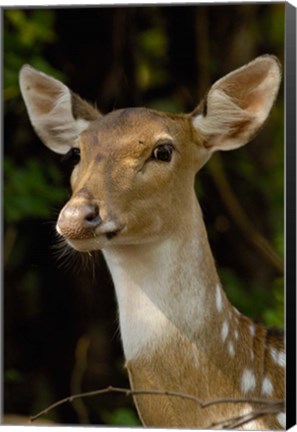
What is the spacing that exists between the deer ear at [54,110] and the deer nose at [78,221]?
0.60 metres

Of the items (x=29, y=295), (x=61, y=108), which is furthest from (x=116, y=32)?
(x=29, y=295)

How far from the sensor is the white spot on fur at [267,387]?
4.21 metres

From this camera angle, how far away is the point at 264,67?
4.27 metres

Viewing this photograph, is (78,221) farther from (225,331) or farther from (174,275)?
(225,331)

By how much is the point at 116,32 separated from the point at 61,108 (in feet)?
3.20

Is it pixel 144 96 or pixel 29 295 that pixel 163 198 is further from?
pixel 29 295

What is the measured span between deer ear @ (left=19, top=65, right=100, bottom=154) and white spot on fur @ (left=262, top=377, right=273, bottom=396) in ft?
3.27

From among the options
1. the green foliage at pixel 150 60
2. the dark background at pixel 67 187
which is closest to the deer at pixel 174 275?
the dark background at pixel 67 187

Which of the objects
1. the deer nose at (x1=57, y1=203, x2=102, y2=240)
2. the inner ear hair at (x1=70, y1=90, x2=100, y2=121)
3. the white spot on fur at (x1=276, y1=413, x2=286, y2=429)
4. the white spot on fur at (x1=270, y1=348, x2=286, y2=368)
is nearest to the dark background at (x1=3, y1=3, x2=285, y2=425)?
the inner ear hair at (x1=70, y1=90, x2=100, y2=121)

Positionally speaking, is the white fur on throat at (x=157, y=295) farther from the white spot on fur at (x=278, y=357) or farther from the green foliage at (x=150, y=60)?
the green foliage at (x=150, y=60)

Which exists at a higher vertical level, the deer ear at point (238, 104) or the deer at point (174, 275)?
the deer ear at point (238, 104)

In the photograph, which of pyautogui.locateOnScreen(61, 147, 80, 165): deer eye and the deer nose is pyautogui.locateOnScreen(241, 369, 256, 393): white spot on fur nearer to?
the deer nose

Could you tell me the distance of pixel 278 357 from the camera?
4289mm

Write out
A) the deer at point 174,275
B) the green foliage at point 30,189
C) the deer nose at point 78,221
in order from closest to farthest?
the deer nose at point 78,221
the deer at point 174,275
the green foliage at point 30,189
